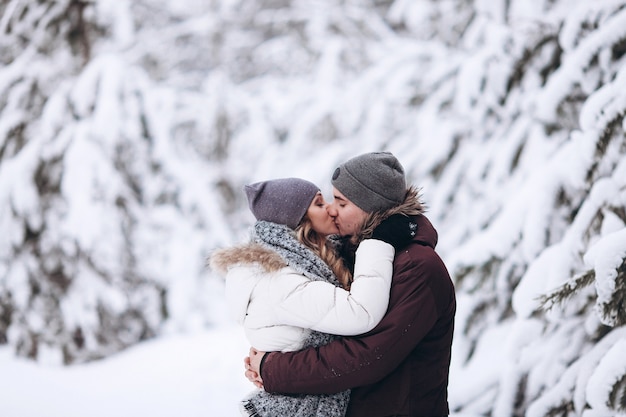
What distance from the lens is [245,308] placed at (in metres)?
1.91

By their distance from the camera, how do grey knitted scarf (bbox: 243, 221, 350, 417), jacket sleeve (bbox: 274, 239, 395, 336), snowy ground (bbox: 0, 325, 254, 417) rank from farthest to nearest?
snowy ground (bbox: 0, 325, 254, 417) < grey knitted scarf (bbox: 243, 221, 350, 417) < jacket sleeve (bbox: 274, 239, 395, 336)

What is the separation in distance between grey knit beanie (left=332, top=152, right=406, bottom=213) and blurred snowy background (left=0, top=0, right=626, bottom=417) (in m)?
0.75

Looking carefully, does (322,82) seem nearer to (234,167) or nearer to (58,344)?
(234,167)

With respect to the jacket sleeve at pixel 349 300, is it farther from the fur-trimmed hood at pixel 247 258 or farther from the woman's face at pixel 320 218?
the woman's face at pixel 320 218

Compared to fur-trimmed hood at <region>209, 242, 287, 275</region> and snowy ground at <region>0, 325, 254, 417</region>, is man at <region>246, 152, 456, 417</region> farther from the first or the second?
snowy ground at <region>0, 325, 254, 417</region>

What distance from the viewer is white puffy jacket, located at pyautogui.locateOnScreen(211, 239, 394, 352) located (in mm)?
1725

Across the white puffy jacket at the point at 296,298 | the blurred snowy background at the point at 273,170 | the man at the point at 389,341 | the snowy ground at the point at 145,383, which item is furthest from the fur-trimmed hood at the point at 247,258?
the snowy ground at the point at 145,383

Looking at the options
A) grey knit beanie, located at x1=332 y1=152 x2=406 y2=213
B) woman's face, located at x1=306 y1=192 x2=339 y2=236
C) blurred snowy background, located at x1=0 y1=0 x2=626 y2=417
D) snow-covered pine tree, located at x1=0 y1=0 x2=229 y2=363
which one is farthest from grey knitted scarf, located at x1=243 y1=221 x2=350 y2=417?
snow-covered pine tree, located at x1=0 y1=0 x2=229 y2=363

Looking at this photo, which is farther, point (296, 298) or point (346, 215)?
point (346, 215)

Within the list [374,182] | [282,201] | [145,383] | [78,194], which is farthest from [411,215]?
[78,194]

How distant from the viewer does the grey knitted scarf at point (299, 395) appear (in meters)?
1.83

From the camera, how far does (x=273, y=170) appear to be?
7668 millimetres

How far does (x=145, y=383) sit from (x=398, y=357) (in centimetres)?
374

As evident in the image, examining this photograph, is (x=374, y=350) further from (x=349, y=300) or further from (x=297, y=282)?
(x=297, y=282)
